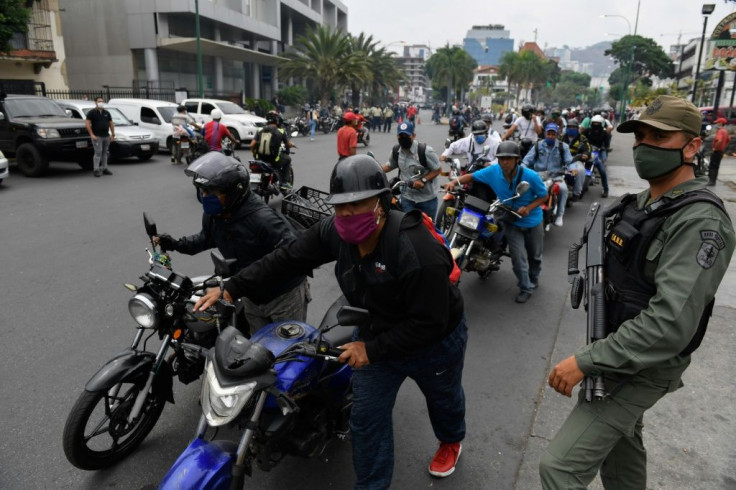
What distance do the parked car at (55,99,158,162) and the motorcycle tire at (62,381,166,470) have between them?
13.0 metres

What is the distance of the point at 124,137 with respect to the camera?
14.7 metres

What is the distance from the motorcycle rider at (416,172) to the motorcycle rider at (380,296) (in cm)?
358

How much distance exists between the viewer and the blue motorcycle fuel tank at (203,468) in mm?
2176

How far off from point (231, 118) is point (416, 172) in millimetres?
15001

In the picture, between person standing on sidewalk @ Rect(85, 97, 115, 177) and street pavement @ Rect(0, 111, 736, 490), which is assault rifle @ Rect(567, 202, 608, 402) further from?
person standing on sidewalk @ Rect(85, 97, 115, 177)

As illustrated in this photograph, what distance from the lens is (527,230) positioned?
5.67m

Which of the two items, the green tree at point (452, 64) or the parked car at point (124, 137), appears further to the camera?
the green tree at point (452, 64)

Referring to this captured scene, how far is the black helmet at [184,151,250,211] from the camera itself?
10.2ft

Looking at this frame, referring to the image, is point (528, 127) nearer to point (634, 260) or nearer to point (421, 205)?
point (421, 205)

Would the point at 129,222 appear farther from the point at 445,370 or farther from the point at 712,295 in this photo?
the point at 712,295

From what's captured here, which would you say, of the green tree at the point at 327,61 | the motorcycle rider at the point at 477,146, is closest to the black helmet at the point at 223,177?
the motorcycle rider at the point at 477,146

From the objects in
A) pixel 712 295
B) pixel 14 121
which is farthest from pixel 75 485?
pixel 14 121

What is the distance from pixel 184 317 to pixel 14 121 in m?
12.5

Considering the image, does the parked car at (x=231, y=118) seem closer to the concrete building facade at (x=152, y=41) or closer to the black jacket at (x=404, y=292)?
the concrete building facade at (x=152, y=41)
